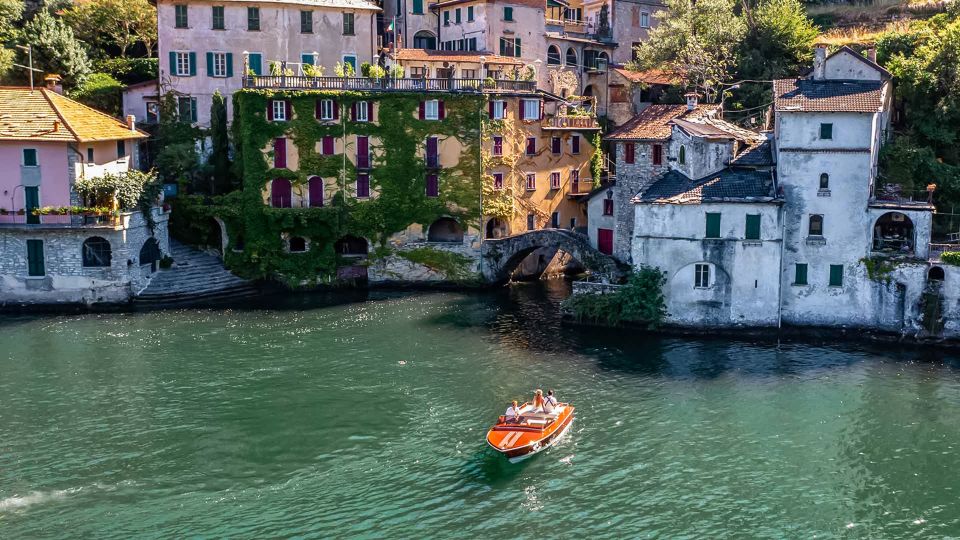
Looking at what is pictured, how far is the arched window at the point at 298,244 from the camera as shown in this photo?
2785 inches

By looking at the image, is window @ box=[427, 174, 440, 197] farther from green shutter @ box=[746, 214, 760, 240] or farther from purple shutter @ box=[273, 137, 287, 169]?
green shutter @ box=[746, 214, 760, 240]

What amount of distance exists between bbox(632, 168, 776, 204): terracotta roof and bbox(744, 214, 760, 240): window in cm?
106

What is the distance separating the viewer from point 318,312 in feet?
206

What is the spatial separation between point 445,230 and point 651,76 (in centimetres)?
2478

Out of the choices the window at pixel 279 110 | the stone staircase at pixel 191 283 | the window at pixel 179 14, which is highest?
the window at pixel 179 14

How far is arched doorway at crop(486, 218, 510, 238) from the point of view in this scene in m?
72.6

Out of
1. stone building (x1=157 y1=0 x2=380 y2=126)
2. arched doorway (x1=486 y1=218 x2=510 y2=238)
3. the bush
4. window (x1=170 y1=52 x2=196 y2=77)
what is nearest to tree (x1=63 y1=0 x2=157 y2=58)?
the bush

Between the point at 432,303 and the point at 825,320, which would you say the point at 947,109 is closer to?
the point at 825,320

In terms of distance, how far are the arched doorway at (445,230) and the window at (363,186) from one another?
5698 mm

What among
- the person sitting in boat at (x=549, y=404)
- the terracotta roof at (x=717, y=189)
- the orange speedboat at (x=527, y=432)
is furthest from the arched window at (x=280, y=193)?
the person sitting in boat at (x=549, y=404)

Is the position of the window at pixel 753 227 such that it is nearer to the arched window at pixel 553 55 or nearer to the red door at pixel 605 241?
the red door at pixel 605 241

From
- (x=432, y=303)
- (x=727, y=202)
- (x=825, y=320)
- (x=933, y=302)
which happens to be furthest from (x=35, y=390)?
(x=933, y=302)

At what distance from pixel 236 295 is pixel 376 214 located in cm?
1122

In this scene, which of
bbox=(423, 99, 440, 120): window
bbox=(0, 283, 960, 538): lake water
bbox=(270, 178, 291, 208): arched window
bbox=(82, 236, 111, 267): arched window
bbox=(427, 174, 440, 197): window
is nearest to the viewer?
bbox=(0, 283, 960, 538): lake water
